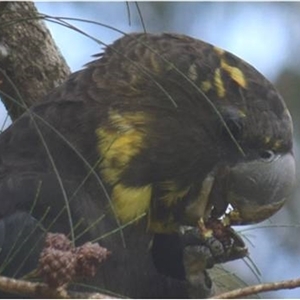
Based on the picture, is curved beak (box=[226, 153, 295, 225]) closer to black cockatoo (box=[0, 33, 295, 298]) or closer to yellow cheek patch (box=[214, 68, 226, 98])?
black cockatoo (box=[0, 33, 295, 298])

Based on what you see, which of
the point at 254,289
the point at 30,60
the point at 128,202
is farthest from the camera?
the point at 30,60

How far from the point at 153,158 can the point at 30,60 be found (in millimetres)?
550

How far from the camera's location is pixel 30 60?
10.5 feet

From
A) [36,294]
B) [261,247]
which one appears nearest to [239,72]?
[36,294]

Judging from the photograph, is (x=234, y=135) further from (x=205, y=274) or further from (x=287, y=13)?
(x=287, y=13)

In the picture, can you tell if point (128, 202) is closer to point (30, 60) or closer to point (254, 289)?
point (30, 60)

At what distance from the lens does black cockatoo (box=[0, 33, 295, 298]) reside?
2.73 metres

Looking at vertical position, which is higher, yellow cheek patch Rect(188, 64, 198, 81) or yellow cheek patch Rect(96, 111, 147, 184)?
yellow cheek patch Rect(188, 64, 198, 81)

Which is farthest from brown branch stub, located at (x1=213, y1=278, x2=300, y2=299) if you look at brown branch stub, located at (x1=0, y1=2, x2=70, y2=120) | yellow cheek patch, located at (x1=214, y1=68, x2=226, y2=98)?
brown branch stub, located at (x1=0, y1=2, x2=70, y2=120)

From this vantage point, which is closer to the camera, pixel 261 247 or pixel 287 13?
pixel 261 247

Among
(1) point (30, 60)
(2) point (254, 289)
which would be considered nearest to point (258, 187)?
(1) point (30, 60)

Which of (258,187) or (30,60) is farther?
(30,60)

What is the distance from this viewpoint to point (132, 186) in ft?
→ 9.05

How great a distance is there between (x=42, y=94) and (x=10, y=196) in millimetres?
553
